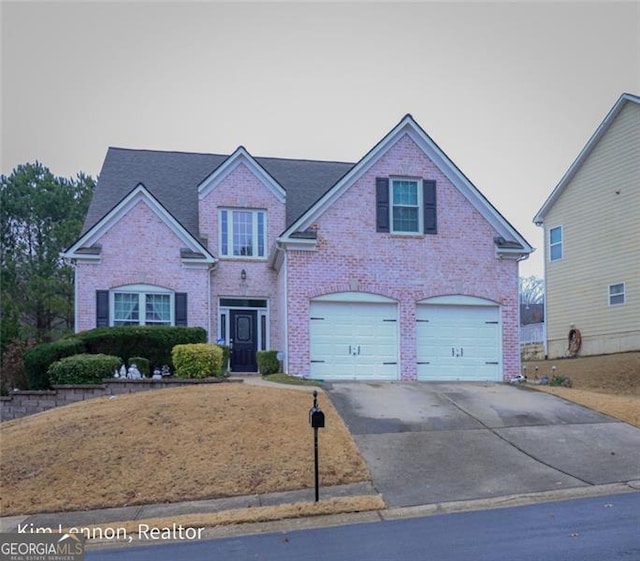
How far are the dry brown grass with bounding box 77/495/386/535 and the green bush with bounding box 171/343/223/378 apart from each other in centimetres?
844

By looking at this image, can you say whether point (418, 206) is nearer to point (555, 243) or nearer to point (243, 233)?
point (243, 233)

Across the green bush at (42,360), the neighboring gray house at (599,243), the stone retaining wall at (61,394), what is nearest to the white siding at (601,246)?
the neighboring gray house at (599,243)

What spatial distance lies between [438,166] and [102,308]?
10719mm

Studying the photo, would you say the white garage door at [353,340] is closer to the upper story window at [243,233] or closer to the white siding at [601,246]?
the upper story window at [243,233]

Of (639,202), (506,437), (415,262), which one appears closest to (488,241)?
(415,262)

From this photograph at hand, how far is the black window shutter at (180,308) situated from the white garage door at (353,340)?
4.42m

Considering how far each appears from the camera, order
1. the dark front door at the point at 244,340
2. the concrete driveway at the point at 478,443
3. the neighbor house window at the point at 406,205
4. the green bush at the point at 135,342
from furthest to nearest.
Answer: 1. the dark front door at the point at 244,340
2. the neighbor house window at the point at 406,205
3. the green bush at the point at 135,342
4. the concrete driveway at the point at 478,443

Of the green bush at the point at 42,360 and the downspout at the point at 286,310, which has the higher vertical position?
the downspout at the point at 286,310

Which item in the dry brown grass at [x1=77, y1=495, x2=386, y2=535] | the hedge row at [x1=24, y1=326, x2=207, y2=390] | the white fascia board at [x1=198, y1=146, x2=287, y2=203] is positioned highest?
the white fascia board at [x1=198, y1=146, x2=287, y2=203]

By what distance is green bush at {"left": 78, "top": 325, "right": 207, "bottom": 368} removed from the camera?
18.4m

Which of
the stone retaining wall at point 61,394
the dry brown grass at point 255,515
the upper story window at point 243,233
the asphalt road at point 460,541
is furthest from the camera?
the upper story window at point 243,233

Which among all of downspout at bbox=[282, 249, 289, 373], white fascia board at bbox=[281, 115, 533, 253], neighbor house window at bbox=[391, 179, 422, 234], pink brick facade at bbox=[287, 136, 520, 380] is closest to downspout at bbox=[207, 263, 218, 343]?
downspout at bbox=[282, 249, 289, 373]

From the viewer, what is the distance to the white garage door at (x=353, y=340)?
1872 cm

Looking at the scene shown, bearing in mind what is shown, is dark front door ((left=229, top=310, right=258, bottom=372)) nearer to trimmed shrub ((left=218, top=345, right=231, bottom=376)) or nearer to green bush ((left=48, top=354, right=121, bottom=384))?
trimmed shrub ((left=218, top=345, right=231, bottom=376))
